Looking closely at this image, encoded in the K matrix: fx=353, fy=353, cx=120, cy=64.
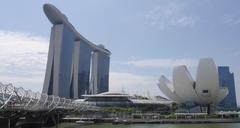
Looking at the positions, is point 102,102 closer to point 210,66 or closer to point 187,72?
point 187,72

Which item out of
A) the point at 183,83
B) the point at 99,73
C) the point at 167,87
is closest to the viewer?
the point at 183,83

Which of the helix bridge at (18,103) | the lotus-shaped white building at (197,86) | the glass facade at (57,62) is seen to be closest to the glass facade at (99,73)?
the glass facade at (57,62)

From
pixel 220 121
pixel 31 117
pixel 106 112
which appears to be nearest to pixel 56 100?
pixel 31 117

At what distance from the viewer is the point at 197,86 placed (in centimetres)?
8425

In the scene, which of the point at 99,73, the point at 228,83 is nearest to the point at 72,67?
the point at 99,73

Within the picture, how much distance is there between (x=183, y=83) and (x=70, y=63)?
3325 centimetres

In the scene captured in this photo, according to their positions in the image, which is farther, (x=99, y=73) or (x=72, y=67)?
(x=99, y=73)

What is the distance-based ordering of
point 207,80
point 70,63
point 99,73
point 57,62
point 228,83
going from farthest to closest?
1. point 228,83
2. point 99,73
3. point 70,63
4. point 57,62
5. point 207,80

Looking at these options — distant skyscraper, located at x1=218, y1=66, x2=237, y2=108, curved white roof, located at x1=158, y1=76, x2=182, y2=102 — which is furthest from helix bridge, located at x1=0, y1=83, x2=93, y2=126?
distant skyscraper, located at x1=218, y1=66, x2=237, y2=108

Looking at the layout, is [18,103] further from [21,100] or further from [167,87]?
[167,87]

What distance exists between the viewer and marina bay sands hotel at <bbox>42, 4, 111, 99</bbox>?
92438 millimetres

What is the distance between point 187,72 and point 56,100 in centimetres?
4550

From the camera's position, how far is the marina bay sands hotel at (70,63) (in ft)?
303

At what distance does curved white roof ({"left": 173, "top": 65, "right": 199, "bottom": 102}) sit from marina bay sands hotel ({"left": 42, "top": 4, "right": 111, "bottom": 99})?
30.4m
